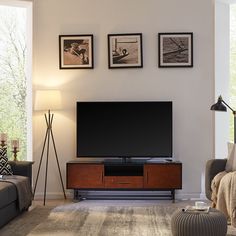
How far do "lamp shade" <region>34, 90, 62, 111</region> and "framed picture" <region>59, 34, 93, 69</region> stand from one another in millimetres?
497

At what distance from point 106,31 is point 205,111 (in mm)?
1737

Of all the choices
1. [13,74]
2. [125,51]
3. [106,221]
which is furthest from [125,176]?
[13,74]

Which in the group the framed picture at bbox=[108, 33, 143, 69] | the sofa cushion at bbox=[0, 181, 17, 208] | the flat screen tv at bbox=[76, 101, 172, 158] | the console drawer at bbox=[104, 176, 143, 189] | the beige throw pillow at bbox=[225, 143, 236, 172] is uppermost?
the framed picture at bbox=[108, 33, 143, 69]

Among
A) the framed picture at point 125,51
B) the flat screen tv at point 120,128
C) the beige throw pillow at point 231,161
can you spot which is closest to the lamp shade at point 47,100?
the flat screen tv at point 120,128

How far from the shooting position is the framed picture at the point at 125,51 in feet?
23.1

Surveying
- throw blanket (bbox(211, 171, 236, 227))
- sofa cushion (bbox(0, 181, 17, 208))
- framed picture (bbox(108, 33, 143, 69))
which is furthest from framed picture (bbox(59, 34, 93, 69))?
throw blanket (bbox(211, 171, 236, 227))

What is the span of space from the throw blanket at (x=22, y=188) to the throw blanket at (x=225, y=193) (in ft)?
6.69

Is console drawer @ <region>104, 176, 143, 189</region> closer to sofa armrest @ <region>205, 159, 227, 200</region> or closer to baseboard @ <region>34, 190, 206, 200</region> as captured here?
baseboard @ <region>34, 190, 206, 200</region>

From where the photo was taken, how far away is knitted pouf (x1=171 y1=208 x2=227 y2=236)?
402cm

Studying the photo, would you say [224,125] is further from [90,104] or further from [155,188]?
[90,104]

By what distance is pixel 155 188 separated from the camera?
6.69 m

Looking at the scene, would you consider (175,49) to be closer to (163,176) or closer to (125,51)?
(125,51)

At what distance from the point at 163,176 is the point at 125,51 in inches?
69.8

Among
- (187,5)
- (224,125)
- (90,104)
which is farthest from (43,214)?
(187,5)
